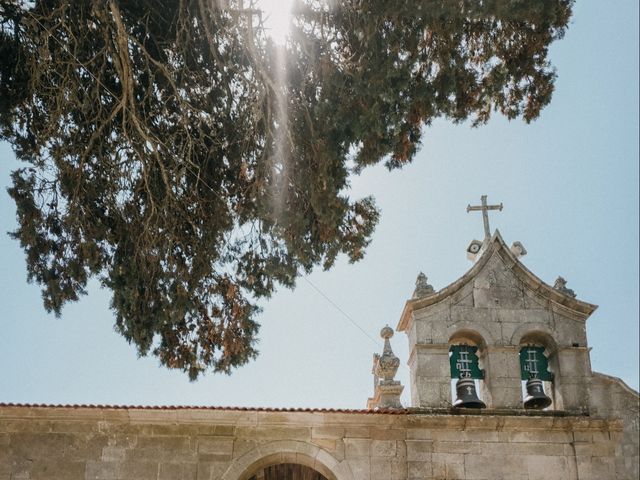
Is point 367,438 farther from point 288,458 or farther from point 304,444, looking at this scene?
point 288,458

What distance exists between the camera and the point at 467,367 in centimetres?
1177

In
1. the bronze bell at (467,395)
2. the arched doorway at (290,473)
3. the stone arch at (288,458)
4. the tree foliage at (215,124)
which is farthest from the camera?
the arched doorway at (290,473)

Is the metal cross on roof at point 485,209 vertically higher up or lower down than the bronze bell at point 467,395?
higher up

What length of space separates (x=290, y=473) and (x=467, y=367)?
2.28 meters

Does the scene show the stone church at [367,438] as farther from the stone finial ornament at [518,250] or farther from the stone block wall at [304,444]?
the stone finial ornament at [518,250]

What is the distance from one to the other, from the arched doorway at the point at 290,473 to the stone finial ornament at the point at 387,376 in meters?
1.05

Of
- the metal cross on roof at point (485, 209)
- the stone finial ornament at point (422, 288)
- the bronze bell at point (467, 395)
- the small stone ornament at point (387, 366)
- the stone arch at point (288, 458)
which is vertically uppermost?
the metal cross on roof at point (485, 209)

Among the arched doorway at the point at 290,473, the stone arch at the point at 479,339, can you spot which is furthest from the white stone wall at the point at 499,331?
the arched doorway at the point at 290,473

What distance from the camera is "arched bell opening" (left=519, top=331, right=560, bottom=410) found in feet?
38.2

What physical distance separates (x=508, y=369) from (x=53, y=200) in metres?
5.15

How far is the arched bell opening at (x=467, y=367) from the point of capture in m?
11.4

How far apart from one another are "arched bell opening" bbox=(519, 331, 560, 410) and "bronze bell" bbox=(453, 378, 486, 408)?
1.82ft

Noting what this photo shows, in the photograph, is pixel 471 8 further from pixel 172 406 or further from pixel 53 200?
pixel 172 406

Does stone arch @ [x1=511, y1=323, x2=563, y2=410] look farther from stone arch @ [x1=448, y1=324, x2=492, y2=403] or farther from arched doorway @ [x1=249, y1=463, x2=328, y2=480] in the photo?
arched doorway @ [x1=249, y1=463, x2=328, y2=480]
